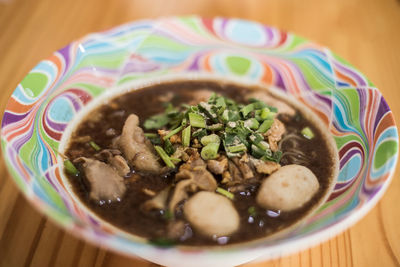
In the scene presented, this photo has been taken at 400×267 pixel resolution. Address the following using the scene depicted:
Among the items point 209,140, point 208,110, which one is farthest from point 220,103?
point 209,140

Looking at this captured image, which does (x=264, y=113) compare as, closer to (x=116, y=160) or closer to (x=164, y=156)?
(x=164, y=156)

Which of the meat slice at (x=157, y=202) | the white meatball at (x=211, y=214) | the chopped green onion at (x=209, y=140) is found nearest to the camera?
the white meatball at (x=211, y=214)

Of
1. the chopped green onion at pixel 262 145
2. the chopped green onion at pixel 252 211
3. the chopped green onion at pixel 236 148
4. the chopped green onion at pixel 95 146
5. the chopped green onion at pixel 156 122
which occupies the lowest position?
the chopped green onion at pixel 252 211

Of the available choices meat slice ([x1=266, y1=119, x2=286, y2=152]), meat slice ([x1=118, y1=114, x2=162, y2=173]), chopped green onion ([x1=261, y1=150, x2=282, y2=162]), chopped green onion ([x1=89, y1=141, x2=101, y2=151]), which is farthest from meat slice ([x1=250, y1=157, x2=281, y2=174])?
chopped green onion ([x1=89, y1=141, x2=101, y2=151])

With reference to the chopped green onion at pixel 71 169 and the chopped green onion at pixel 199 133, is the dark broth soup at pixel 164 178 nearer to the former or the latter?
the chopped green onion at pixel 71 169

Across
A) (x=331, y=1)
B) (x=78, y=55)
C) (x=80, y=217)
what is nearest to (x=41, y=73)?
(x=78, y=55)

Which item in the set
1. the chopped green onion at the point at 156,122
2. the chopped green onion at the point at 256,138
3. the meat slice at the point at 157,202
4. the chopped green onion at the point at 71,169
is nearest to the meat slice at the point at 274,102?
the chopped green onion at the point at 256,138
